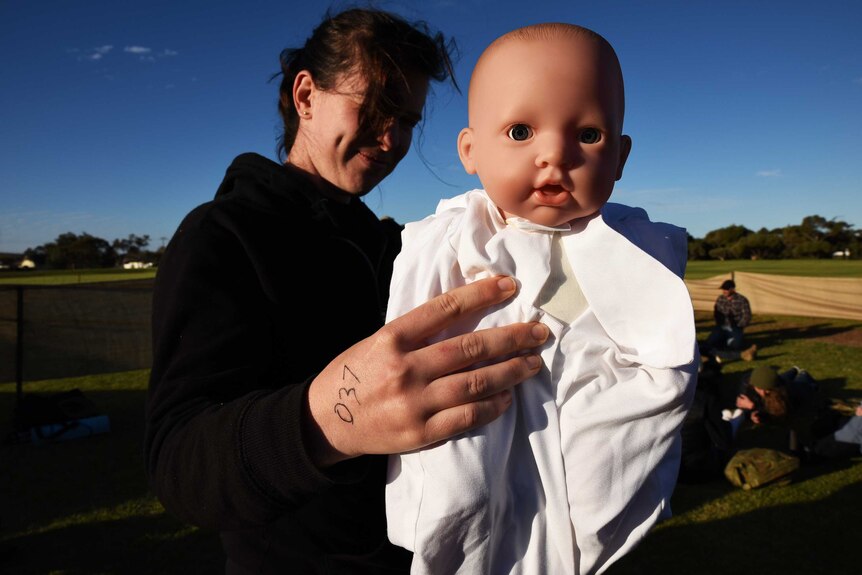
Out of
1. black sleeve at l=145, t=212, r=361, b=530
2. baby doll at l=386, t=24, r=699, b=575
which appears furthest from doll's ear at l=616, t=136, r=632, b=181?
black sleeve at l=145, t=212, r=361, b=530

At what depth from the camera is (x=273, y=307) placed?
1.35m

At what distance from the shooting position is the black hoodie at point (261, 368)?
3.51 ft

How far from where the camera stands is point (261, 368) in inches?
50.9

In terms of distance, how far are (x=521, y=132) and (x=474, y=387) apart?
0.59m

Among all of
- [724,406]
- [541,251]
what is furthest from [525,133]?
[724,406]

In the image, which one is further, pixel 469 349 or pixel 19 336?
pixel 19 336

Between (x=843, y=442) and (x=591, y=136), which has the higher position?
(x=591, y=136)

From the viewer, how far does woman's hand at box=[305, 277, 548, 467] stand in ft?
3.39

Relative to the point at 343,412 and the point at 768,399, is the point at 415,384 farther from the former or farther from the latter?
the point at 768,399

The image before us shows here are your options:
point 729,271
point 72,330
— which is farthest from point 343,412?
point 729,271

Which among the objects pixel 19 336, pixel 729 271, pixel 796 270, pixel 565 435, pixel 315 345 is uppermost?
pixel 19 336

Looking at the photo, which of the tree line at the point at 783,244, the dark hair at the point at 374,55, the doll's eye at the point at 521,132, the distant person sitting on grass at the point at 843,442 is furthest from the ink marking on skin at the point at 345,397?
the tree line at the point at 783,244

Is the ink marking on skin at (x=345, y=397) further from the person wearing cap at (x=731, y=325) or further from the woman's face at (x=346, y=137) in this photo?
the person wearing cap at (x=731, y=325)

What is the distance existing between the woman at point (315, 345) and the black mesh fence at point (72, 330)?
9350mm
